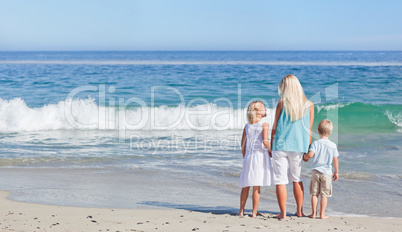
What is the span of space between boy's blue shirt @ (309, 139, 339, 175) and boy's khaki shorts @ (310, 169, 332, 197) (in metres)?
0.05

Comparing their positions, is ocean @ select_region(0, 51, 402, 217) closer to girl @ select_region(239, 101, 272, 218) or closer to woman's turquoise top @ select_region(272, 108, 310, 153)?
girl @ select_region(239, 101, 272, 218)

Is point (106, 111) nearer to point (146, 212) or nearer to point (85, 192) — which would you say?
point (85, 192)

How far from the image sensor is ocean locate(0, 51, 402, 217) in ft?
17.5

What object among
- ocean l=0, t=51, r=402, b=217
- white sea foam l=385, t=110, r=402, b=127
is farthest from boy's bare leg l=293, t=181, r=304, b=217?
white sea foam l=385, t=110, r=402, b=127

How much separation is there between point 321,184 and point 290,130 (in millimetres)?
691

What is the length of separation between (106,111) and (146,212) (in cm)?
992

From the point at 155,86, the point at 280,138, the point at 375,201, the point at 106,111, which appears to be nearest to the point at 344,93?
the point at 155,86

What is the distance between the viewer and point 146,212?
14.8 feet

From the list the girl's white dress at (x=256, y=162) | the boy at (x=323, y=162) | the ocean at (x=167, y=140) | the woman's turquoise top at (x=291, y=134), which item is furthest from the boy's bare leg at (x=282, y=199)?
the ocean at (x=167, y=140)

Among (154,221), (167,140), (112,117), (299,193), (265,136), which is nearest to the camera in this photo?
(154,221)

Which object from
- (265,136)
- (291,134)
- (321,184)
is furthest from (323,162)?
(265,136)

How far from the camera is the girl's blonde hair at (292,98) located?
4164 millimetres

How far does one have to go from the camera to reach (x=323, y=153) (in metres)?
4.32

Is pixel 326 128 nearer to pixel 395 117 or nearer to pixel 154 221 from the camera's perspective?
pixel 154 221
